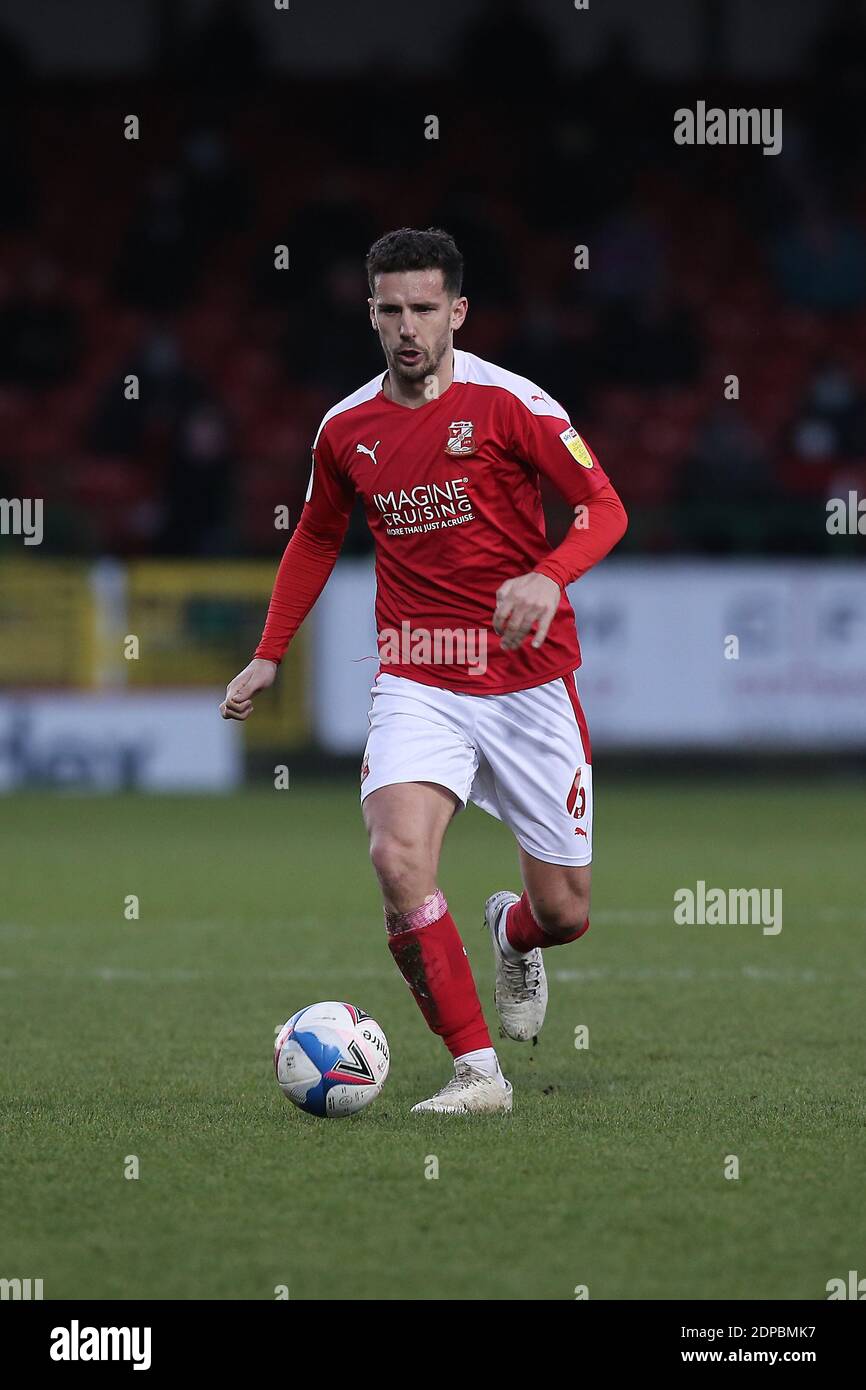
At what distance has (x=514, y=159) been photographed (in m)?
23.5

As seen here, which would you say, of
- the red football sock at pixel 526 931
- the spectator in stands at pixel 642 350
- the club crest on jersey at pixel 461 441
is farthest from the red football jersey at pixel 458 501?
the spectator in stands at pixel 642 350

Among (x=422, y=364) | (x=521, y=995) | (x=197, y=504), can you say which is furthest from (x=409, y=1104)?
(x=197, y=504)

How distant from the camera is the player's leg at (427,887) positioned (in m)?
5.01

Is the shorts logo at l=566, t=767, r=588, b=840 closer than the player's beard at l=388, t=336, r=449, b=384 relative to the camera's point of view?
No

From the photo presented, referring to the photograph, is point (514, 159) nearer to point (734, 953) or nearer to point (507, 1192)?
point (734, 953)

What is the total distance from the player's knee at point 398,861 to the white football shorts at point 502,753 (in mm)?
181

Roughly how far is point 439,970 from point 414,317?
5.42ft

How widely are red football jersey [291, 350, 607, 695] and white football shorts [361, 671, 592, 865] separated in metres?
0.05

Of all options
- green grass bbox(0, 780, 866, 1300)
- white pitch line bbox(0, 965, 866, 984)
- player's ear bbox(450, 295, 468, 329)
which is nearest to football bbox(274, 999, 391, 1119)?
green grass bbox(0, 780, 866, 1300)

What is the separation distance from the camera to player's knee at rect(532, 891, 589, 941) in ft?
18.1

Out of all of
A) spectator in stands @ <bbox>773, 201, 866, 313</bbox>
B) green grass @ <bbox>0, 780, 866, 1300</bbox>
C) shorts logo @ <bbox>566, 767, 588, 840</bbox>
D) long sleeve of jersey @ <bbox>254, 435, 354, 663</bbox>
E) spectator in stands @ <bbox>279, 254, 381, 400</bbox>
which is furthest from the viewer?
spectator in stands @ <bbox>773, 201, 866, 313</bbox>

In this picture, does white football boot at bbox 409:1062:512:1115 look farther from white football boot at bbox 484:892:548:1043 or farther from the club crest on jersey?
the club crest on jersey

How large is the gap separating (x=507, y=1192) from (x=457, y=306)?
2.30 m

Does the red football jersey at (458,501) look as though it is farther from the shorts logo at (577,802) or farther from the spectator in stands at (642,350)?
the spectator in stands at (642,350)
